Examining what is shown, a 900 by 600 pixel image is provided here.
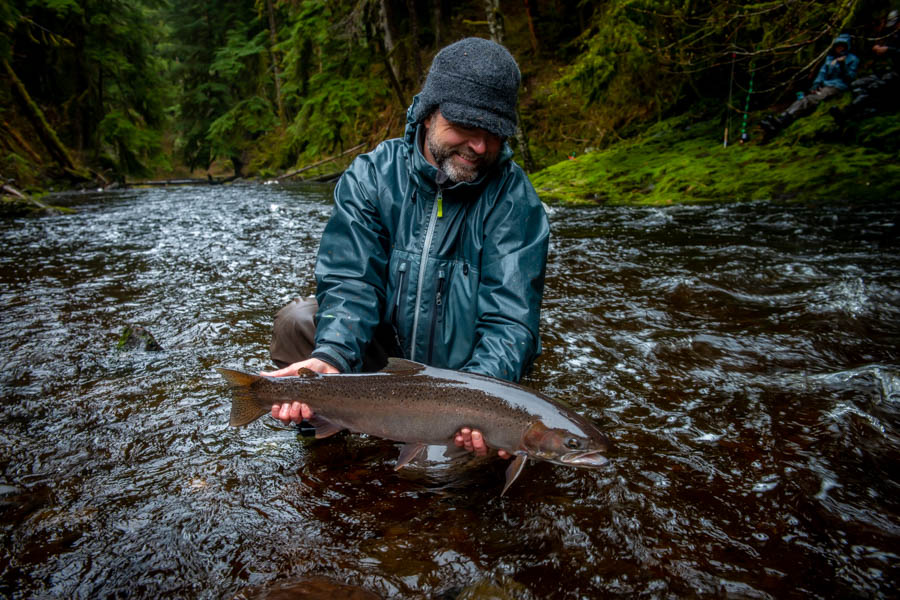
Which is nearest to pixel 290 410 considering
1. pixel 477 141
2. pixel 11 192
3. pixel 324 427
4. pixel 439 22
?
pixel 324 427

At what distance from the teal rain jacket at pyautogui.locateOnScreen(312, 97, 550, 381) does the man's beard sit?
0.05m

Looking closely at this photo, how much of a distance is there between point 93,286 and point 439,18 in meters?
21.5

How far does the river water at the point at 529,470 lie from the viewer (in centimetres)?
221

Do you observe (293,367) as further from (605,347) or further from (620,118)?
(620,118)

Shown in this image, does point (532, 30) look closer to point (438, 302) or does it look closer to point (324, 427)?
point (438, 302)

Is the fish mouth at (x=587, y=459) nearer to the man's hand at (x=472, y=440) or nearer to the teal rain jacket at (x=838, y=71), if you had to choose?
the man's hand at (x=472, y=440)

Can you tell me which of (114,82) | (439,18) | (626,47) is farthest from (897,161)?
(114,82)

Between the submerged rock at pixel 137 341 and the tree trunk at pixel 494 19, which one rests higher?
the tree trunk at pixel 494 19

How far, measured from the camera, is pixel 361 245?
3104mm

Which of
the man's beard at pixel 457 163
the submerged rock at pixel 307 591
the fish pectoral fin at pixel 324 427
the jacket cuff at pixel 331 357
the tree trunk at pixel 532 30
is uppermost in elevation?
the tree trunk at pixel 532 30

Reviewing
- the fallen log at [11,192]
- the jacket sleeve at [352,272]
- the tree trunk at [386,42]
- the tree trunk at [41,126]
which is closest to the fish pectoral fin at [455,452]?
the jacket sleeve at [352,272]

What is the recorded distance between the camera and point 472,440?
8.30 feet

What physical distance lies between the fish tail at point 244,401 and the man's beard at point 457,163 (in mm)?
1515

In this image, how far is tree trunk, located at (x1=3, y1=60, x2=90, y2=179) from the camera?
76.7ft
